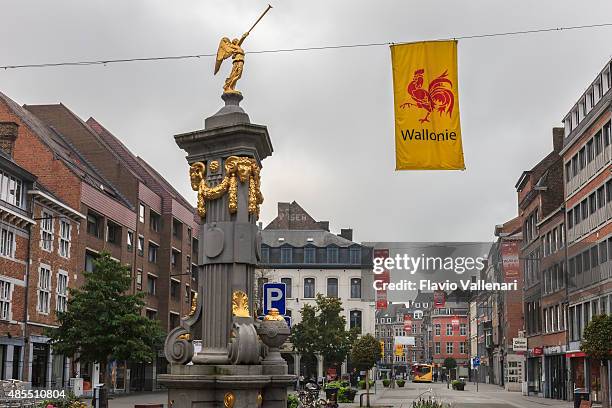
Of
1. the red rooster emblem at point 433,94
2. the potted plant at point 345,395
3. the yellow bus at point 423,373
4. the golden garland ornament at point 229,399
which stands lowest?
the yellow bus at point 423,373

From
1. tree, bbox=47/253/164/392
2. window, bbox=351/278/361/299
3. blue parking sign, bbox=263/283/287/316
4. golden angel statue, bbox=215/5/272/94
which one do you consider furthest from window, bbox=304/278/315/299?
golden angel statue, bbox=215/5/272/94

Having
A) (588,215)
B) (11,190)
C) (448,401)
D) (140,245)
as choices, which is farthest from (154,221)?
(588,215)

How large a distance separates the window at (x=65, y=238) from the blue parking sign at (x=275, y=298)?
32.7 m

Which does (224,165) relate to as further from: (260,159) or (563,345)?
(563,345)

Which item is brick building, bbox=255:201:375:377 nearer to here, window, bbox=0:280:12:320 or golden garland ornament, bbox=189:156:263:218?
window, bbox=0:280:12:320

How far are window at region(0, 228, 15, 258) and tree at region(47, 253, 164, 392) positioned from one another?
12.1ft

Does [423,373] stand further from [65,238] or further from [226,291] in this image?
[226,291]

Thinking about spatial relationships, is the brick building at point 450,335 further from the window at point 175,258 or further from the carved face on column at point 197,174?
the carved face on column at point 197,174

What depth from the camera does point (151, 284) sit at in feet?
216

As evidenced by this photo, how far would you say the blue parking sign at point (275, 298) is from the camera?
16719 millimetres

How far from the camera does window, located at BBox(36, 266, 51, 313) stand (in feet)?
146

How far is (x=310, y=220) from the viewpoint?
99375 millimetres

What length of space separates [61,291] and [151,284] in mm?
18688

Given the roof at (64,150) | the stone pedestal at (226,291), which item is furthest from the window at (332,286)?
the stone pedestal at (226,291)
